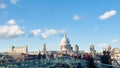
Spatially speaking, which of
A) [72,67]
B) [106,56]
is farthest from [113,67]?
[106,56]

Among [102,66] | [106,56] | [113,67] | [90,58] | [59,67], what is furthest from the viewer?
[106,56]

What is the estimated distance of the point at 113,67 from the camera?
21.1 metres

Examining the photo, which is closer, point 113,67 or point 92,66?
point 113,67

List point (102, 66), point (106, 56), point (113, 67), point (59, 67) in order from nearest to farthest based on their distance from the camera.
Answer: point (113, 67)
point (102, 66)
point (59, 67)
point (106, 56)

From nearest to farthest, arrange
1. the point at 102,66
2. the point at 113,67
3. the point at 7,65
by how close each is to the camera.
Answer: the point at 113,67, the point at 102,66, the point at 7,65

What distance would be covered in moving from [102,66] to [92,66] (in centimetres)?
209

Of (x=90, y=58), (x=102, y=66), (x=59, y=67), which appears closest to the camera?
(x=102, y=66)

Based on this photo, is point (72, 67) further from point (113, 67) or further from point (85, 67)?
point (113, 67)

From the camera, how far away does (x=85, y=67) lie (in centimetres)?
2711

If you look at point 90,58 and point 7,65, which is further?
point 90,58

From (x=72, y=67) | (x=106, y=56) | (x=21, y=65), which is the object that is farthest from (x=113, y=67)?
(x=106, y=56)

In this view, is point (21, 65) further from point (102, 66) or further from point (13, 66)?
point (102, 66)

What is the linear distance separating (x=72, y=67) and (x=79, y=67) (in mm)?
1382

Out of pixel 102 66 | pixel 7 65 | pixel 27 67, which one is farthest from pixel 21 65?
pixel 102 66
